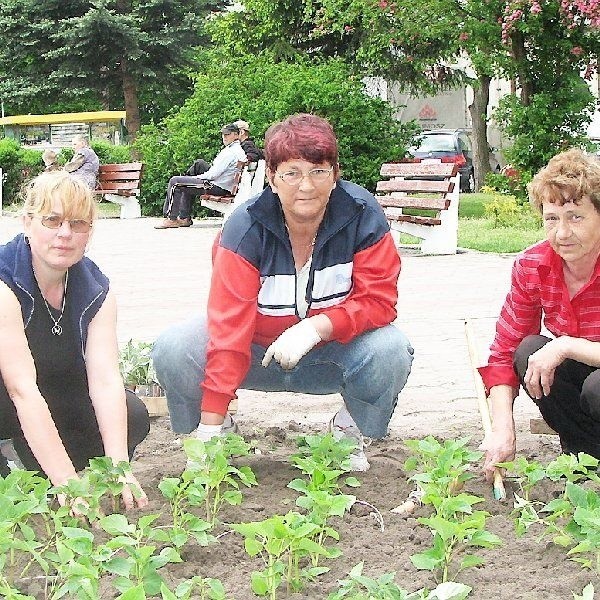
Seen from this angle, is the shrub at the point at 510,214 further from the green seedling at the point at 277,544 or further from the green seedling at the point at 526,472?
the green seedling at the point at 277,544

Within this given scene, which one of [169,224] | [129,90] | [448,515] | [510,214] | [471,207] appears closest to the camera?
[448,515]

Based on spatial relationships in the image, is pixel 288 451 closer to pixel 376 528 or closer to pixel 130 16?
pixel 376 528

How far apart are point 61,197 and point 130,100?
98.8ft

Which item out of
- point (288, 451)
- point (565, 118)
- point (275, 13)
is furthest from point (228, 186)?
point (288, 451)

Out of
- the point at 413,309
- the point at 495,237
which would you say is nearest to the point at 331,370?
the point at 413,309

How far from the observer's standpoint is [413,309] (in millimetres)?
7719

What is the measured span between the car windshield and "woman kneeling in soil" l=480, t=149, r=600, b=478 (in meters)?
23.2

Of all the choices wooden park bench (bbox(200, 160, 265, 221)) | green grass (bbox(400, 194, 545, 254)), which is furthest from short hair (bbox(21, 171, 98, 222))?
wooden park bench (bbox(200, 160, 265, 221))

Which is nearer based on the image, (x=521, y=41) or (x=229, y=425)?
(x=229, y=425)

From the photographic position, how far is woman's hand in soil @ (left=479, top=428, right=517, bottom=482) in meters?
3.47

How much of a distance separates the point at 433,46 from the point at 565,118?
4.99 metres

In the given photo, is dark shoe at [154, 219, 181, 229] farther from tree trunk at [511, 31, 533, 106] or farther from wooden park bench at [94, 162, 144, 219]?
tree trunk at [511, 31, 533, 106]

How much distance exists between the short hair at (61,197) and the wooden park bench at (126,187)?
1598cm

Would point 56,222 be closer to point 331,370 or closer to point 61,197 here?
point 61,197
